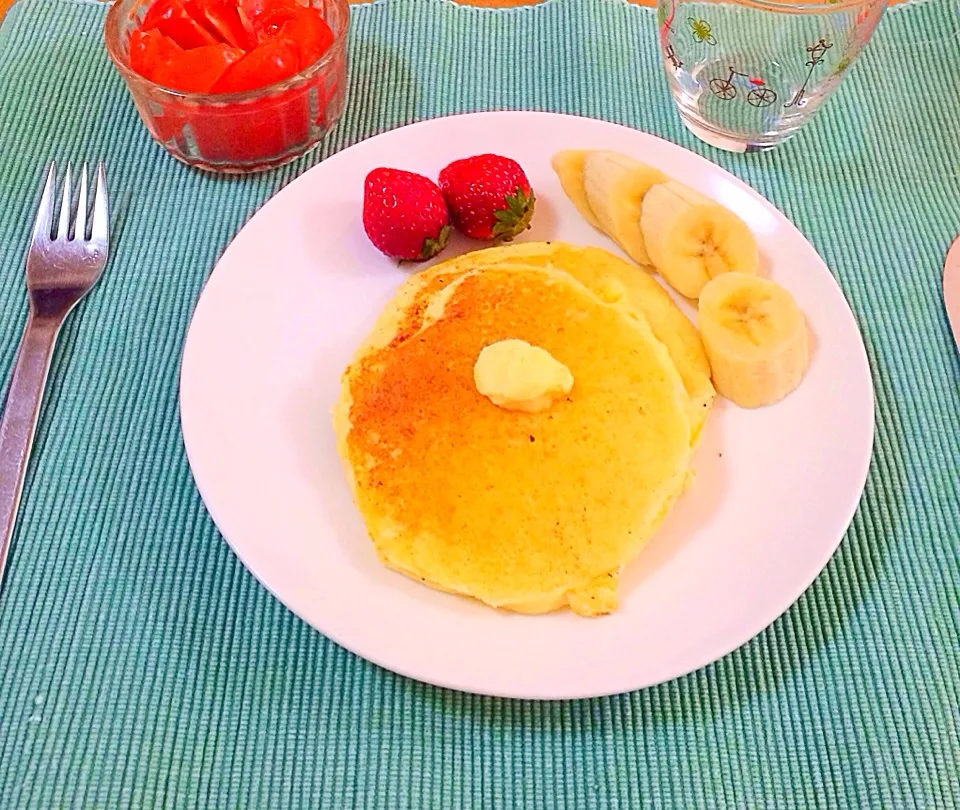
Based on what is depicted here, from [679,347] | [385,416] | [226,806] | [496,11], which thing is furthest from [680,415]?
[496,11]

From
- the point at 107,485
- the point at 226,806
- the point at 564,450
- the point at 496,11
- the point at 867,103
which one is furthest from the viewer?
the point at 496,11

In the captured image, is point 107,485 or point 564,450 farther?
point 107,485

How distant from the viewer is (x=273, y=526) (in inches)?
38.2

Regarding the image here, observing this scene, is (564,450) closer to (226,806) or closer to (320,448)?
(320,448)

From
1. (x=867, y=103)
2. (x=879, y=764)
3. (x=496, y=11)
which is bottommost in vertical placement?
(x=879, y=764)

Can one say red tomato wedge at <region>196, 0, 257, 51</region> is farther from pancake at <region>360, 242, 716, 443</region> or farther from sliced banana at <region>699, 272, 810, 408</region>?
sliced banana at <region>699, 272, 810, 408</region>

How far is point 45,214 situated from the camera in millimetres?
1347

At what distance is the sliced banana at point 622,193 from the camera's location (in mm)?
1198

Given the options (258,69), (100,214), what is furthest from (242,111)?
(100,214)

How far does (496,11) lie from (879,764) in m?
1.52

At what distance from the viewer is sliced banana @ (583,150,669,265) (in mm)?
1198

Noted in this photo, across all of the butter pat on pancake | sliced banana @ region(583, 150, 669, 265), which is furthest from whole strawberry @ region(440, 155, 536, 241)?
the butter pat on pancake

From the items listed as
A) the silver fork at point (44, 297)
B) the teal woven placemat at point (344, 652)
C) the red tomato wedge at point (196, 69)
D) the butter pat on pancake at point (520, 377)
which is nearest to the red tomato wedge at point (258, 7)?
the red tomato wedge at point (196, 69)

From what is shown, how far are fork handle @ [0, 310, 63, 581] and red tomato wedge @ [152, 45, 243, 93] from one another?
423 millimetres
